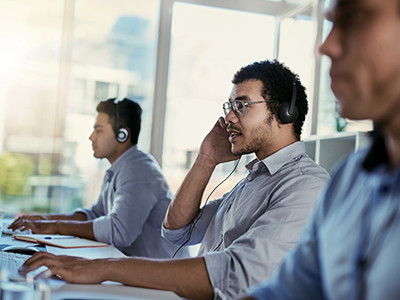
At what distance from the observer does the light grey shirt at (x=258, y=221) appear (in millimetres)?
1243

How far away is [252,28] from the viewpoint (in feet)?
14.5

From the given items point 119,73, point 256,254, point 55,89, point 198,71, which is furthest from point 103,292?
point 198,71

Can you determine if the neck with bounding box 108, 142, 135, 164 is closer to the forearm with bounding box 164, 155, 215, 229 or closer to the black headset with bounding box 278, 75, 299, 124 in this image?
the forearm with bounding box 164, 155, 215, 229

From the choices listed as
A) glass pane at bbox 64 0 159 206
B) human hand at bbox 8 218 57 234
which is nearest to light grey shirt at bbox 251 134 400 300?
human hand at bbox 8 218 57 234

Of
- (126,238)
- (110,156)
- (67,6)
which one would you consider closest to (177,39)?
(67,6)

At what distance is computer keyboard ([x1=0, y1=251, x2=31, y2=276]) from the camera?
55.4 inches

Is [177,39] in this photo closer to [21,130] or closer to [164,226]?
[21,130]

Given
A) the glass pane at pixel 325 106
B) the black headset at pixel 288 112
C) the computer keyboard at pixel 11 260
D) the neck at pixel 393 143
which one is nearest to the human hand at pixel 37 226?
the computer keyboard at pixel 11 260

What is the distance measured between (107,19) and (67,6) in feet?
1.09

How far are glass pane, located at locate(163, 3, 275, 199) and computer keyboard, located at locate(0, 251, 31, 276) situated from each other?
2.59m

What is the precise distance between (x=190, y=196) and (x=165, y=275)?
2.29 feet

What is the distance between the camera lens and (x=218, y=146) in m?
1.98

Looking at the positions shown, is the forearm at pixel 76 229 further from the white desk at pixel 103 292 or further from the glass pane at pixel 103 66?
the glass pane at pixel 103 66

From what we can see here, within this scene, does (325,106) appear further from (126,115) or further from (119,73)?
(119,73)
